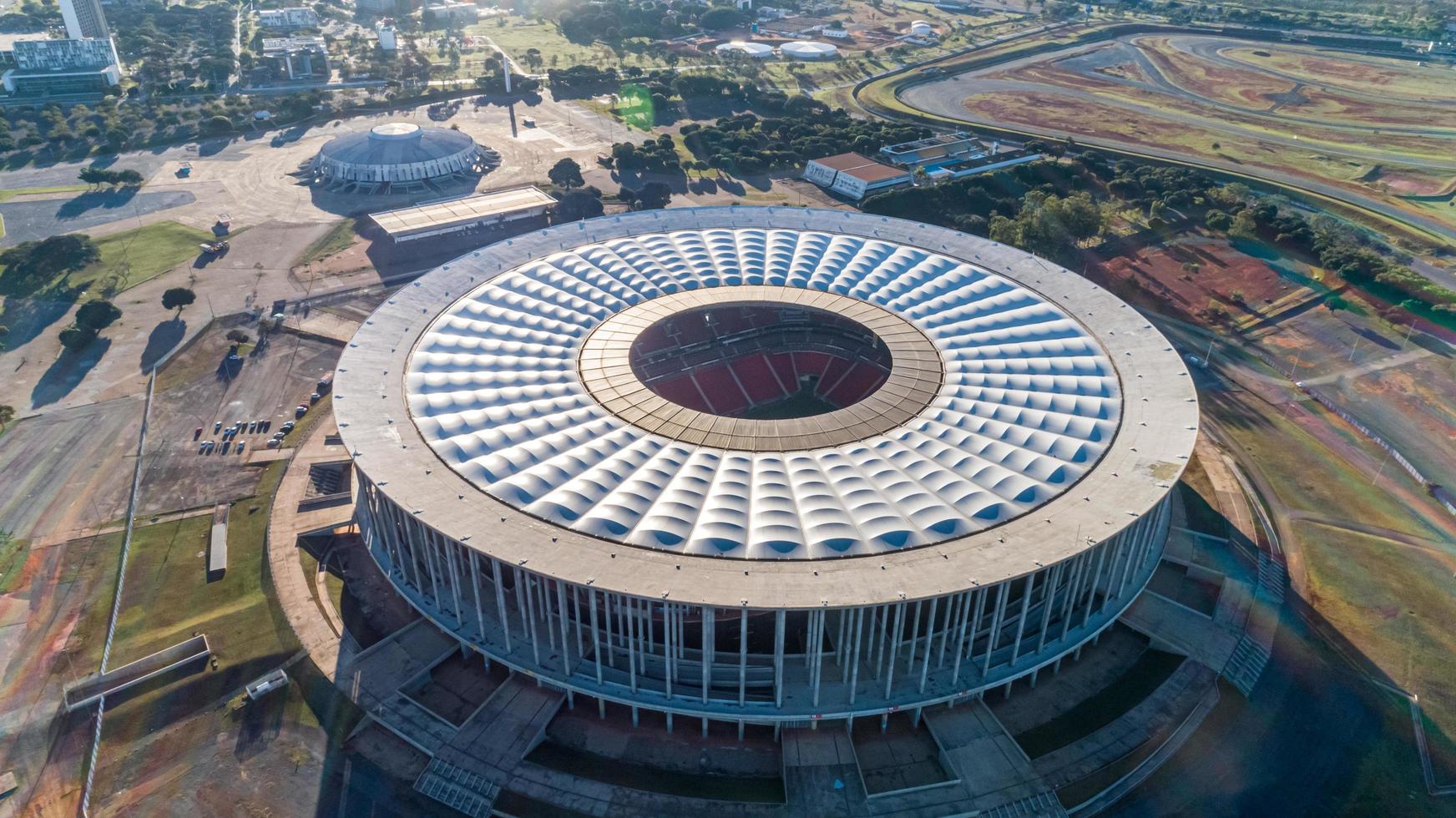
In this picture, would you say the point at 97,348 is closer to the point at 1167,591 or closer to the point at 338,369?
the point at 338,369

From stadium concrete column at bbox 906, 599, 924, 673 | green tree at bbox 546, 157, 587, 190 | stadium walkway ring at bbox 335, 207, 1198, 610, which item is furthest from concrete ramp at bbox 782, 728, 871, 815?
green tree at bbox 546, 157, 587, 190

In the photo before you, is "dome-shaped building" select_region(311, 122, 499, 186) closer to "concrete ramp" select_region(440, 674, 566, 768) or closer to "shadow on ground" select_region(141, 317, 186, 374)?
"shadow on ground" select_region(141, 317, 186, 374)

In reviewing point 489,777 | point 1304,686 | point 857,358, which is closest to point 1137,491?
point 1304,686

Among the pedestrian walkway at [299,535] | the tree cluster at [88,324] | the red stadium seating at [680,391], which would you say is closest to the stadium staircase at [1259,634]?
the red stadium seating at [680,391]

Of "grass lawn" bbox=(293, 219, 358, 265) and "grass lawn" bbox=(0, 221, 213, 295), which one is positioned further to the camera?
"grass lawn" bbox=(293, 219, 358, 265)

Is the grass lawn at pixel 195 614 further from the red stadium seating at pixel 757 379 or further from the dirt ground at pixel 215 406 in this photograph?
the red stadium seating at pixel 757 379
